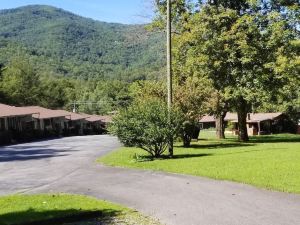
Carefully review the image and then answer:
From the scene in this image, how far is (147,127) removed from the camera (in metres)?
24.5

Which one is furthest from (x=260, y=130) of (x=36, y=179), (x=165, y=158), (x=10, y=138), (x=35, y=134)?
(x=36, y=179)

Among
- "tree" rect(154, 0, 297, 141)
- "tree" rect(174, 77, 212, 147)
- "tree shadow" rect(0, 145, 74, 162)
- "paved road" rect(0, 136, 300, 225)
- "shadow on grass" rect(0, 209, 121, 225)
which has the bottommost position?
"shadow on grass" rect(0, 209, 121, 225)

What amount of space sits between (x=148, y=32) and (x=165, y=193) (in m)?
34.5

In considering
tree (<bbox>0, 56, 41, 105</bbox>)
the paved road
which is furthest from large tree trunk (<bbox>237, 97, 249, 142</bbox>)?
tree (<bbox>0, 56, 41, 105</bbox>)

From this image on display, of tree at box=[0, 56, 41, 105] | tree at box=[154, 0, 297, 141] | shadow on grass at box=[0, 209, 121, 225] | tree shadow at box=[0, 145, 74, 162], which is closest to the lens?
shadow on grass at box=[0, 209, 121, 225]

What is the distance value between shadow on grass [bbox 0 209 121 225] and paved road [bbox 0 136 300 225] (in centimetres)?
97

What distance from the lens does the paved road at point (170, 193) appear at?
10531 mm

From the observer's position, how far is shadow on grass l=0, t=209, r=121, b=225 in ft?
34.4

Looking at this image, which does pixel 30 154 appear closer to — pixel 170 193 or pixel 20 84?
pixel 170 193

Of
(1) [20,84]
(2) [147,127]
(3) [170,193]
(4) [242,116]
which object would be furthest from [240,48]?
(1) [20,84]

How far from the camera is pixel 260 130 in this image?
84250mm

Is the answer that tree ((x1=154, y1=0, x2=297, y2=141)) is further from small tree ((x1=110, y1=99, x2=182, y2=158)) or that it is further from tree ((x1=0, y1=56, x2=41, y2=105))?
tree ((x1=0, y1=56, x2=41, y2=105))

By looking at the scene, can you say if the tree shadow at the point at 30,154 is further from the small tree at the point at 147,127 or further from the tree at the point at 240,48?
the tree at the point at 240,48

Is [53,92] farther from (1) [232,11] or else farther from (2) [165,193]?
(2) [165,193]
